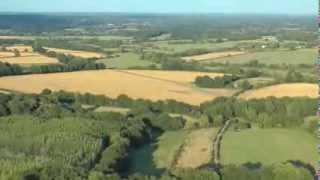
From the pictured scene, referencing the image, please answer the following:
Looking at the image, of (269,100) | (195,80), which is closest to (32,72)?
(195,80)

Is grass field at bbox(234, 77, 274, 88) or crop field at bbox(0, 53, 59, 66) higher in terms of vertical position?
grass field at bbox(234, 77, 274, 88)

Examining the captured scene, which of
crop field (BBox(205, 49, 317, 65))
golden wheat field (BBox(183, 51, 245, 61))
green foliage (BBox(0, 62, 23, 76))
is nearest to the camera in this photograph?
green foliage (BBox(0, 62, 23, 76))

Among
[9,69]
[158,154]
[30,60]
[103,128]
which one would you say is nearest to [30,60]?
[30,60]

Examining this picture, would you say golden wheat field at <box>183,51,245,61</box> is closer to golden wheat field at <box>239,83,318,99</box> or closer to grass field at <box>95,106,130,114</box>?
golden wheat field at <box>239,83,318,99</box>

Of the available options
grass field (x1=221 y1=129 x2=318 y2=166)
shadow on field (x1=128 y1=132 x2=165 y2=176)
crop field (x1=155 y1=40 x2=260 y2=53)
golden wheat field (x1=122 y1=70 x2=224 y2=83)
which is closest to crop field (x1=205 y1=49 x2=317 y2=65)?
golden wheat field (x1=122 y1=70 x2=224 y2=83)

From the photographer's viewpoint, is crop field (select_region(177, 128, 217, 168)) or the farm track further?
the farm track

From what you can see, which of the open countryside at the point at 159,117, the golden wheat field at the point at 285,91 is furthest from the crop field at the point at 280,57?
the golden wheat field at the point at 285,91

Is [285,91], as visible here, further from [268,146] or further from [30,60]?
[30,60]
